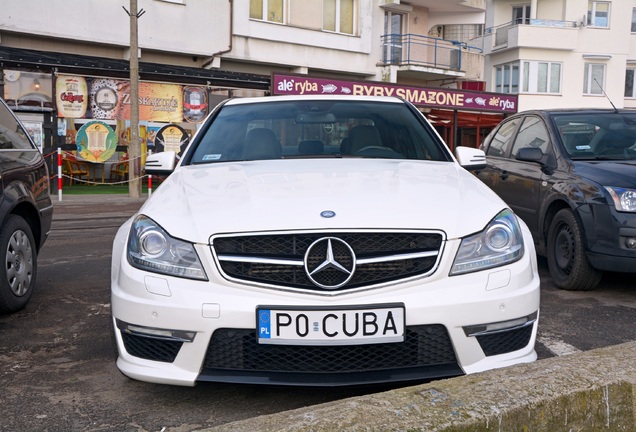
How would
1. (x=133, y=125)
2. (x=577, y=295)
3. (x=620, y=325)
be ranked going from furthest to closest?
(x=133, y=125)
(x=577, y=295)
(x=620, y=325)

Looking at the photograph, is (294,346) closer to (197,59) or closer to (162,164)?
(162,164)

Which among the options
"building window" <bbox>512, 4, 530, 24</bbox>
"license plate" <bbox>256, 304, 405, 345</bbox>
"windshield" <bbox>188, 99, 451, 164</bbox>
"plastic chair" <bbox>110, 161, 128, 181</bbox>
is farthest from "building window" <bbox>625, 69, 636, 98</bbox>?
"license plate" <bbox>256, 304, 405, 345</bbox>

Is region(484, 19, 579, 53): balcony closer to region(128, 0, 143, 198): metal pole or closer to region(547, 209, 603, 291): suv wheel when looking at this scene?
region(128, 0, 143, 198): metal pole

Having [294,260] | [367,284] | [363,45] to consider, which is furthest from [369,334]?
[363,45]

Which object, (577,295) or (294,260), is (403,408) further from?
(577,295)

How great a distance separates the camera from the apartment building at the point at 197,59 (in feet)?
60.8

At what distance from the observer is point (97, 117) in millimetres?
19875

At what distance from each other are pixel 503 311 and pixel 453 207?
518 mm

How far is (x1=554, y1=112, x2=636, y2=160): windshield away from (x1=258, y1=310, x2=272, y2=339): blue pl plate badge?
4.09m

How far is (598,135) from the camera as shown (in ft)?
20.8

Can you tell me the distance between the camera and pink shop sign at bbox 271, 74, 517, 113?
20.3m

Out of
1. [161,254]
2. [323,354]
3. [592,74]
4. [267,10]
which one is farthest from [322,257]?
[592,74]

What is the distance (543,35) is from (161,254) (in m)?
34.9

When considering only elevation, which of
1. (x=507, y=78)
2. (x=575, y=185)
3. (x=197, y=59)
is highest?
(x=507, y=78)
